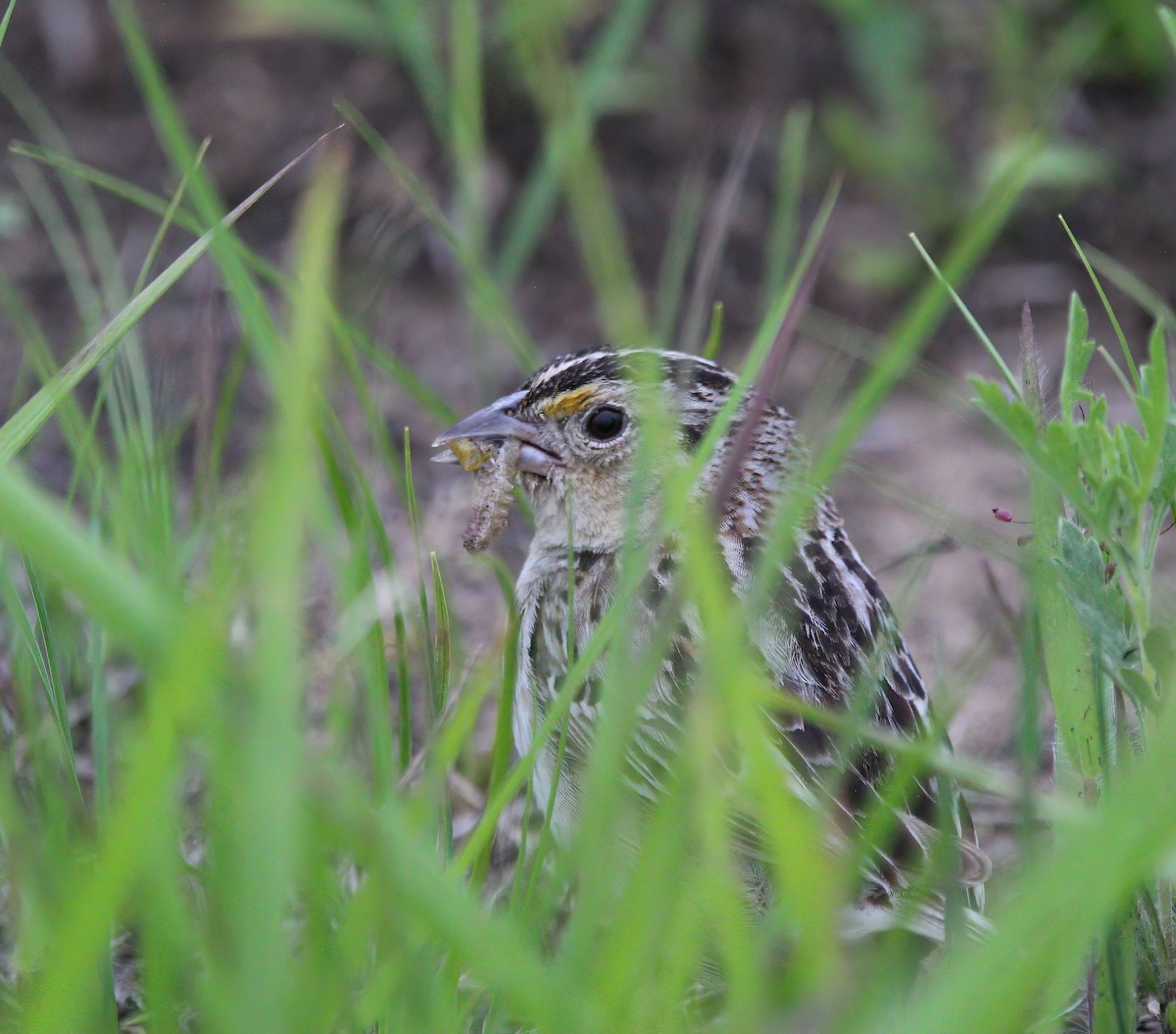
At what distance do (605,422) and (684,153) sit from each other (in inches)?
120

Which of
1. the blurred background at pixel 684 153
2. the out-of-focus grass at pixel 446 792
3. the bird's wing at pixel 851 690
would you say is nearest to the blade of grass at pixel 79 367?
the out-of-focus grass at pixel 446 792

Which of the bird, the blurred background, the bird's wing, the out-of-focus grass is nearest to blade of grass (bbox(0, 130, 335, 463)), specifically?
the out-of-focus grass

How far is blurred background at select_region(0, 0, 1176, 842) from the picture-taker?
524 cm

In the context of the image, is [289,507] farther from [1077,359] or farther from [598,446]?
[598,446]

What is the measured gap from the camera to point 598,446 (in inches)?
123

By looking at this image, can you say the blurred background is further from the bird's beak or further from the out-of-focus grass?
the out-of-focus grass

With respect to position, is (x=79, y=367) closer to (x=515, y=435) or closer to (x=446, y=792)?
(x=446, y=792)

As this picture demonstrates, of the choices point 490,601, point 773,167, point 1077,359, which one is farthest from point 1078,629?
point 773,167

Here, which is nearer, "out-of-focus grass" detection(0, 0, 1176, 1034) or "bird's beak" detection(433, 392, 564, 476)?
"out-of-focus grass" detection(0, 0, 1176, 1034)

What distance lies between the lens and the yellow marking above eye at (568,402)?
10.2 ft

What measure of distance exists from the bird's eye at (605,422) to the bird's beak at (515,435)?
4.1 inches

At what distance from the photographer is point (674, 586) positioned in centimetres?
257

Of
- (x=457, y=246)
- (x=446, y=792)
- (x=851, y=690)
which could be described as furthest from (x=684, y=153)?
(x=446, y=792)

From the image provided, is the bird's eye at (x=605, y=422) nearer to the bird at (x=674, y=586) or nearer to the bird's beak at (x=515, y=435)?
the bird at (x=674, y=586)
